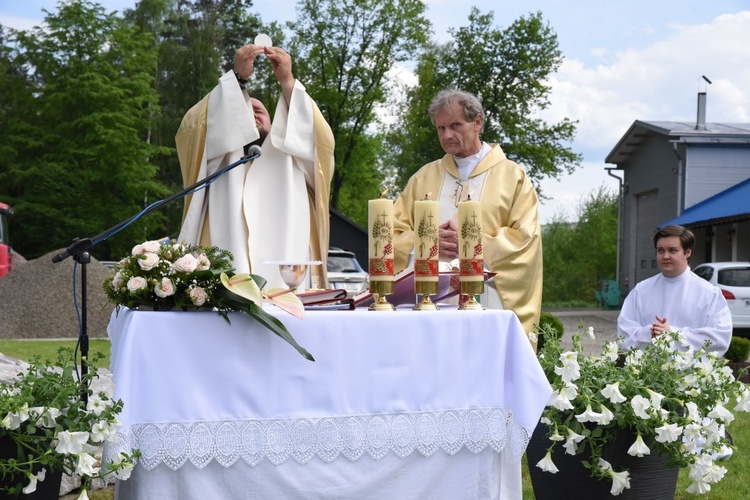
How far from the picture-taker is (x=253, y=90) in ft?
110

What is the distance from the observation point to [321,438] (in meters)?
3.25

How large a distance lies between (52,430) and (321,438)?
0.95 metres

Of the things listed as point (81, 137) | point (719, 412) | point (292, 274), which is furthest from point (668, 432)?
point (81, 137)

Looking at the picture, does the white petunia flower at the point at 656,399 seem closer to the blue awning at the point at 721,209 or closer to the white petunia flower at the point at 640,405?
the white petunia flower at the point at 640,405

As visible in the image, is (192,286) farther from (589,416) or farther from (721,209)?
(721,209)

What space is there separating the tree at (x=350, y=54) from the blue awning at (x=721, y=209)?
13.7 m

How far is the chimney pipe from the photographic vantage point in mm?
26906

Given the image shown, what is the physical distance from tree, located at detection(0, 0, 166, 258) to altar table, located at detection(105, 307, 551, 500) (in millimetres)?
26935

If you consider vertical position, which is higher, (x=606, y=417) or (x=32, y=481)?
(x=606, y=417)

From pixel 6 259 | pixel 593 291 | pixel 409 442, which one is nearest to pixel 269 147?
pixel 409 442

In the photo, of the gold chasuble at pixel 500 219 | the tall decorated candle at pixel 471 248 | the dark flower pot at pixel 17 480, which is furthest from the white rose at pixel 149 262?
the gold chasuble at pixel 500 219

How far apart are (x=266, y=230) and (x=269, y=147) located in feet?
1.43

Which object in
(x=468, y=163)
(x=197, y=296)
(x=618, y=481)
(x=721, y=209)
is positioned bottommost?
(x=618, y=481)

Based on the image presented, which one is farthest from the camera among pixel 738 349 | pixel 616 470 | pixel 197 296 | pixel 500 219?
pixel 738 349
